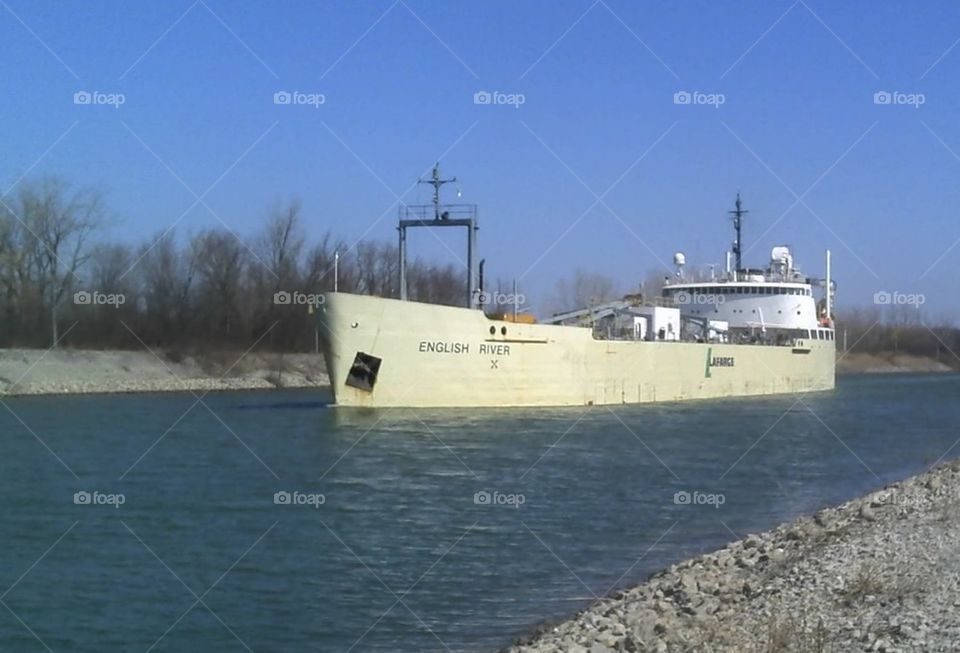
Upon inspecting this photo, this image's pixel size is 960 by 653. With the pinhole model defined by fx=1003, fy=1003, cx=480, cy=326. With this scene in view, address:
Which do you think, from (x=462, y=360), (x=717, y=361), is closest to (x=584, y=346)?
(x=462, y=360)

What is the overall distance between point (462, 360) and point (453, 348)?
0.40 m

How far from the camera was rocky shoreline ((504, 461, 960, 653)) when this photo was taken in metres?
6.30

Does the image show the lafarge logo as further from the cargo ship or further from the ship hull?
the ship hull

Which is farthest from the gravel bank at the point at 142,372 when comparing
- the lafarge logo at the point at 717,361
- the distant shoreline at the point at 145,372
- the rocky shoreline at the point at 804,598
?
the rocky shoreline at the point at 804,598

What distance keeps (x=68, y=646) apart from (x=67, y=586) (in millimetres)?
1620

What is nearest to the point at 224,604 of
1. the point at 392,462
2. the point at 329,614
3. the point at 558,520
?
the point at 329,614

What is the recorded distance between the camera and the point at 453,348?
82.2ft

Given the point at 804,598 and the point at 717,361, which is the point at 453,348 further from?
the point at 804,598

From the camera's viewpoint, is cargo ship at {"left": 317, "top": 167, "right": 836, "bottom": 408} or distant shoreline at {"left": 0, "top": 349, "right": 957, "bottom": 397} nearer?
cargo ship at {"left": 317, "top": 167, "right": 836, "bottom": 408}

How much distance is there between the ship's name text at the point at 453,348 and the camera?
24703mm

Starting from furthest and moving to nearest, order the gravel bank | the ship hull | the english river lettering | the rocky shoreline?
the gravel bank
the english river lettering
the ship hull
the rocky shoreline

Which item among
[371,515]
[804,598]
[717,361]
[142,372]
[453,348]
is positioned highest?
[453,348]

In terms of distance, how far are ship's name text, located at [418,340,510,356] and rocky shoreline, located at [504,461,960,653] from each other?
46.5ft

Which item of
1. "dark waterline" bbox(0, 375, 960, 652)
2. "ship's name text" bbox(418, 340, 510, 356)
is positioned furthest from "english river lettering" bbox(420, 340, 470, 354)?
"dark waterline" bbox(0, 375, 960, 652)
